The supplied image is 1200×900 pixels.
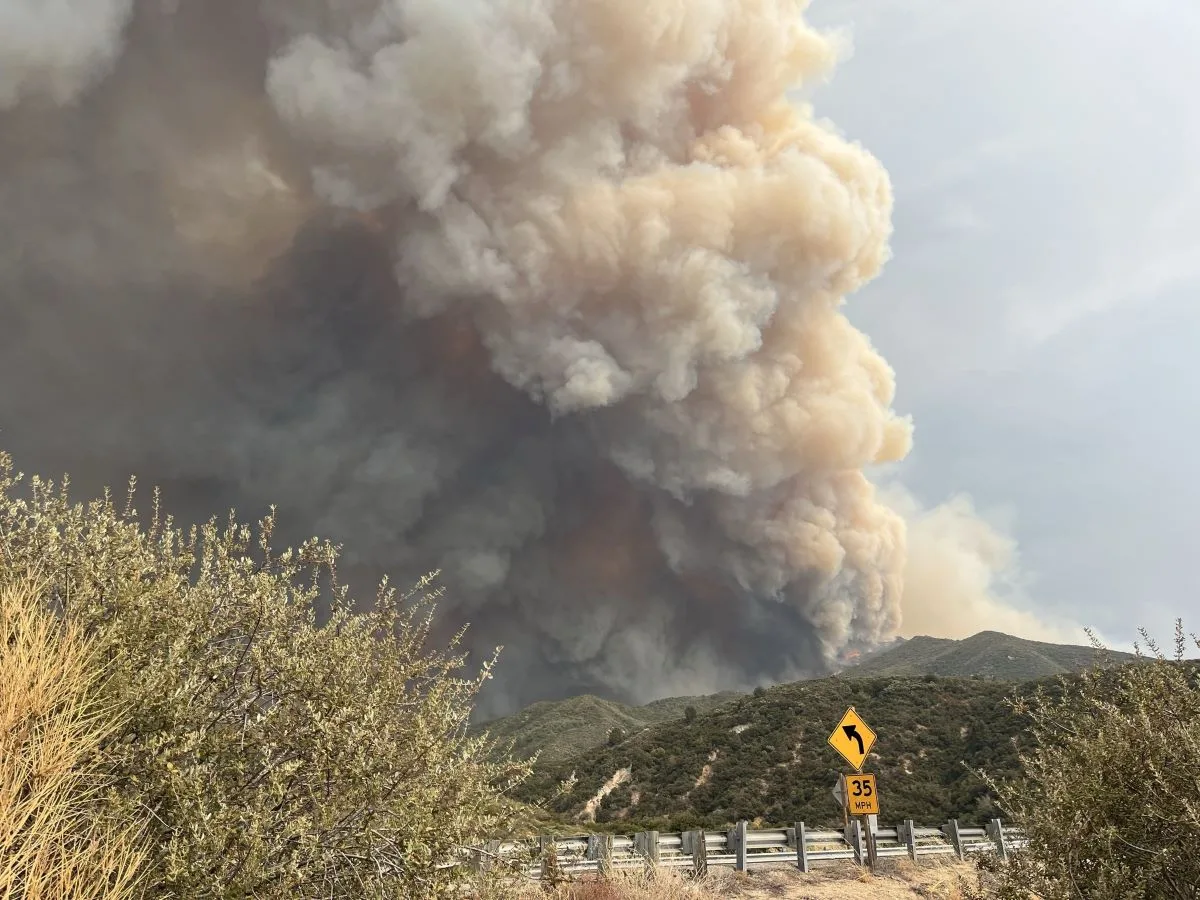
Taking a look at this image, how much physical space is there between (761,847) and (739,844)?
1917mm

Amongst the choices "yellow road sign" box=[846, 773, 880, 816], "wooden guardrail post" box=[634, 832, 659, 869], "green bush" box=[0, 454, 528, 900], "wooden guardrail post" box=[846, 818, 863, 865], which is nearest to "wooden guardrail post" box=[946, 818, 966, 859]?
"wooden guardrail post" box=[846, 818, 863, 865]

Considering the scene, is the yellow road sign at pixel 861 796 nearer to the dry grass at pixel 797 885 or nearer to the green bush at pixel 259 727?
the dry grass at pixel 797 885

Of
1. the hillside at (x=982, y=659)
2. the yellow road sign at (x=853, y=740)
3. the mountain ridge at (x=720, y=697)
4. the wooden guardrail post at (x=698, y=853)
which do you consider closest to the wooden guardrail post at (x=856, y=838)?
the yellow road sign at (x=853, y=740)

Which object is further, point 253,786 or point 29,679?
Answer: point 253,786

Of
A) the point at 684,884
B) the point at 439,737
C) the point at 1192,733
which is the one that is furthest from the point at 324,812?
the point at 684,884

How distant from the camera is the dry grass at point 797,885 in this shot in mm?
→ 10164

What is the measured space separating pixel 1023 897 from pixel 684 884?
6.08m

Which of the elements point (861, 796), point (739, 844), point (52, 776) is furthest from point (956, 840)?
point (52, 776)

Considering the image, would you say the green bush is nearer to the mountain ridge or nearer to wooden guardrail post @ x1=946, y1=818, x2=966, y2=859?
wooden guardrail post @ x1=946, y1=818, x2=966, y2=859

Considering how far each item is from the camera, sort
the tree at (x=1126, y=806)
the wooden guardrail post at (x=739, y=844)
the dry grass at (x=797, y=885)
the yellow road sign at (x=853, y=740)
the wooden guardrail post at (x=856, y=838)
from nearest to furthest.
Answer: the tree at (x=1126, y=806)
the dry grass at (x=797, y=885)
the wooden guardrail post at (x=739, y=844)
the yellow road sign at (x=853, y=740)
the wooden guardrail post at (x=856, y=838)

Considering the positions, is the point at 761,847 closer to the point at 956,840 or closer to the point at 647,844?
the point at 956,840

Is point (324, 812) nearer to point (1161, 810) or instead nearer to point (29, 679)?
point (29, 679)

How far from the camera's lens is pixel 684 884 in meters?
11.6

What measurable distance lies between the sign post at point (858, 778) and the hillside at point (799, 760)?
1200 centimetres
